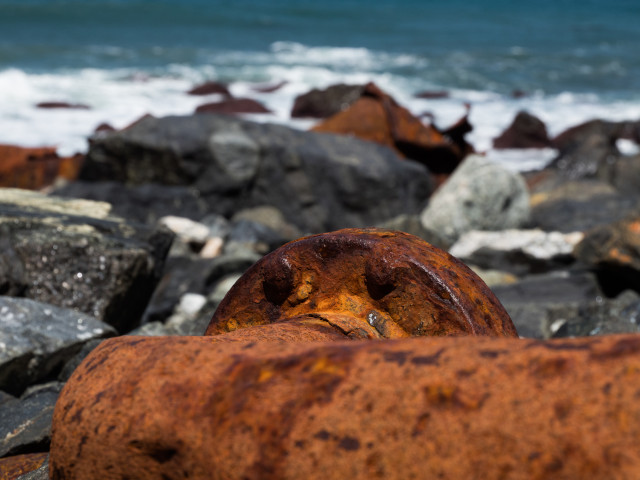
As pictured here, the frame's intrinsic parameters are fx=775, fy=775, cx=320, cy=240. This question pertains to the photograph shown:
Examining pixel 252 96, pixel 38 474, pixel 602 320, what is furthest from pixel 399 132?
pixel 252 96

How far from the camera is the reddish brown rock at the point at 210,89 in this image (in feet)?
58.9

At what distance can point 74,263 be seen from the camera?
339 cm

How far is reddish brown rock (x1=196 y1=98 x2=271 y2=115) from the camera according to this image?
1555 cm

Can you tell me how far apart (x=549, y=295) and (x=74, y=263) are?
126 inches

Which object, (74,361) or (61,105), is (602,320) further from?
(61,105)

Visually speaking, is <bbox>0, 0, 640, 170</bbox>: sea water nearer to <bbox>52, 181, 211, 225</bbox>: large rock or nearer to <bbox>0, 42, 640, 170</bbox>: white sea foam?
<bbox>0, 42, 640, 170</bbox>: white sea foam

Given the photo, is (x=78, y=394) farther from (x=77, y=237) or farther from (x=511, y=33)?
(x=511, y=33)

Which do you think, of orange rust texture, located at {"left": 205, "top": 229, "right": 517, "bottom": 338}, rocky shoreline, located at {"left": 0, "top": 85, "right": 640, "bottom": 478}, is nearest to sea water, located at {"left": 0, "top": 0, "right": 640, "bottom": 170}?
rocky shoreline, located at {"left": 0, "top": 85, "right": 640, "bottom": 478}

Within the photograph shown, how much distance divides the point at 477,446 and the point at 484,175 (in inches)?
282

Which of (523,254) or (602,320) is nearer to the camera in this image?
(602,320)

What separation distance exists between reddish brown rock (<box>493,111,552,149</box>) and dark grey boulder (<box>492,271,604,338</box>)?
837cm

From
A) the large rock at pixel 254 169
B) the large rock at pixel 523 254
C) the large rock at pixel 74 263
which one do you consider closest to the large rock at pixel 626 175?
the large rock at pixel 254 169

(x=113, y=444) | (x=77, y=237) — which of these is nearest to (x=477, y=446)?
(x=113, y=444)

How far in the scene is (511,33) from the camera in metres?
32.9
